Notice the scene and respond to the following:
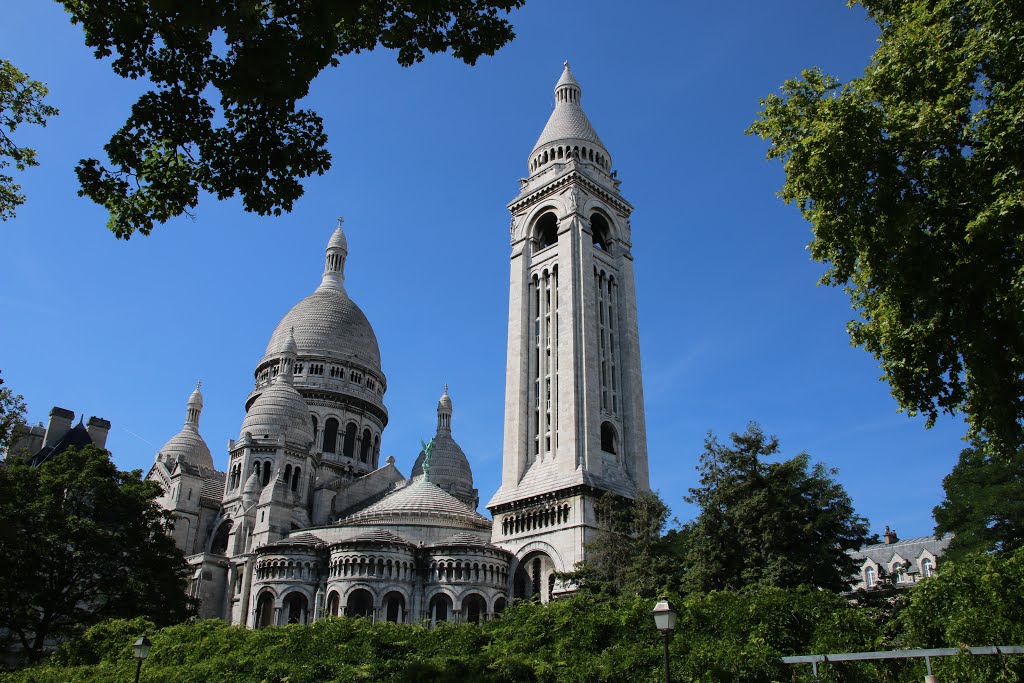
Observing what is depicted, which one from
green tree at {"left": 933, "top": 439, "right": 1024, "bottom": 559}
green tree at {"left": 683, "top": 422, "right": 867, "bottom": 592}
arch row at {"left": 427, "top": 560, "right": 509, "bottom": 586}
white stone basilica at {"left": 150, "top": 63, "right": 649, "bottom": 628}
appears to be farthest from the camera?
white stone basilica at {"left": 150, "top": 63, "right": 649, "bottom": 628}

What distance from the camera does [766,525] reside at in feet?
106

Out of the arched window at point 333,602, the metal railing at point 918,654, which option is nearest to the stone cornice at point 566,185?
the arched window at point 333,602

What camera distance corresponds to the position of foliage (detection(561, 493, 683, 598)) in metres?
36.0

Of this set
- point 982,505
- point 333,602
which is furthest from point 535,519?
point 982,505

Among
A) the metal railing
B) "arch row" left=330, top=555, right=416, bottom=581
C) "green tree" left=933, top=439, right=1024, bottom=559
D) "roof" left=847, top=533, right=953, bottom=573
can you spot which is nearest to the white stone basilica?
"arch row" left=330, top=555, right=416, bottom=581

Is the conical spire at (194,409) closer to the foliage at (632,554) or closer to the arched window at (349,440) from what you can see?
the arched window at (349,440)

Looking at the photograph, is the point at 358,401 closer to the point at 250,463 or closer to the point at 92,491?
the point at 250,463

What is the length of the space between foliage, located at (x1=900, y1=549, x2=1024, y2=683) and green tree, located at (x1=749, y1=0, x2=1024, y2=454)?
2940 mm

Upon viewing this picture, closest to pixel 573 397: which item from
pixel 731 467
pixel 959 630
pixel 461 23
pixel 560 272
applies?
pixel 560 272

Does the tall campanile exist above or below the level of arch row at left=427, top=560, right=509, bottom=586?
above

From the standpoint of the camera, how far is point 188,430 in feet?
251

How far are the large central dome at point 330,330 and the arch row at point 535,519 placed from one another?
100ft

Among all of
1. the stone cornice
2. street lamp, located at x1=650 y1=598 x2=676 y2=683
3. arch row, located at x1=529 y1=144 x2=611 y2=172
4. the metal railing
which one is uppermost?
arch row, located at x1=529 y1=144 x2=611 y2=172

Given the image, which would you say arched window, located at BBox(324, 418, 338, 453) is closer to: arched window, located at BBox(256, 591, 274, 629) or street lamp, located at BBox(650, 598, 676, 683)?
arched window, located at BBox(256, 591, 274, 629)
